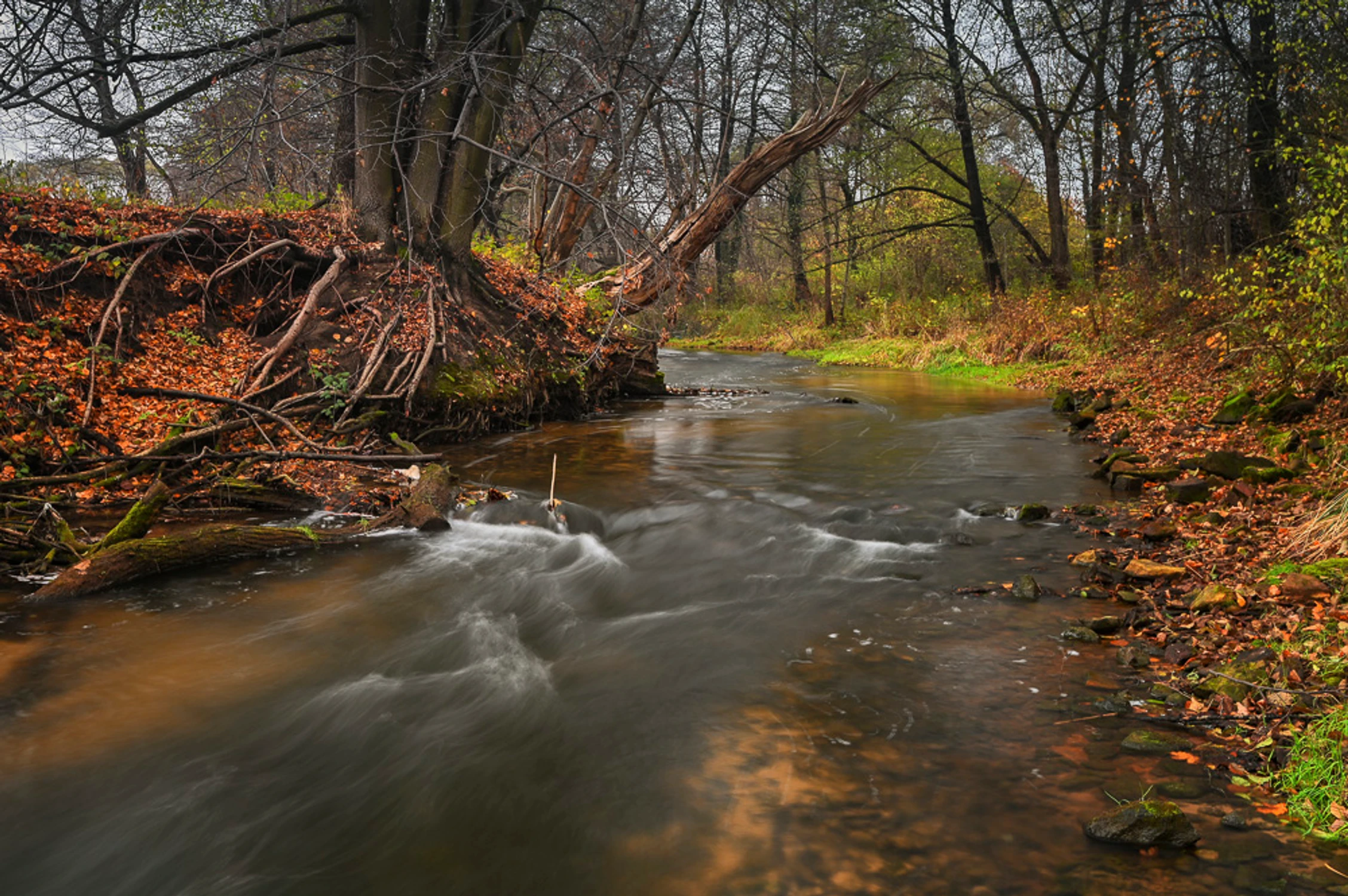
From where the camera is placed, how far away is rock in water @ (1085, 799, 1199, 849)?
Answer: 9.53 ft

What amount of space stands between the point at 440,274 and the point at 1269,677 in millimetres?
10860

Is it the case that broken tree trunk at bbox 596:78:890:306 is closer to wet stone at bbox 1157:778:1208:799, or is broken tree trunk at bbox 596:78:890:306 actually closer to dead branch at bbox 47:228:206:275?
dead branch at bbox 47:228:206:275

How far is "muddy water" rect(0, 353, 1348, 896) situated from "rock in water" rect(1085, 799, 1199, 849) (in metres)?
0.06

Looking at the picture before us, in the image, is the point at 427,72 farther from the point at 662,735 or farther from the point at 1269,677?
the point at 1269,677

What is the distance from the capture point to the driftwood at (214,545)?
5.64 metres

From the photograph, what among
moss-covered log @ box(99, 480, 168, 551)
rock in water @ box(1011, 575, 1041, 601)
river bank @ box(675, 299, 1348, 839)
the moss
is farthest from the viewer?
the moss

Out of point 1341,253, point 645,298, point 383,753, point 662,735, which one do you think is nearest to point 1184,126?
point 1341,253

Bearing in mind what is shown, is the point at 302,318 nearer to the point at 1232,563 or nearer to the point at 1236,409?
the point at 1232,563

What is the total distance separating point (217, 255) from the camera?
10.6 meters

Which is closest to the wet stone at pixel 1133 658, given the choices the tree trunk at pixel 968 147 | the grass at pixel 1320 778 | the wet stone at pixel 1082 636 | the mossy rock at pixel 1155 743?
the wet stone at pixel 1082 636

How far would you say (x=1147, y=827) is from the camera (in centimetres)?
293

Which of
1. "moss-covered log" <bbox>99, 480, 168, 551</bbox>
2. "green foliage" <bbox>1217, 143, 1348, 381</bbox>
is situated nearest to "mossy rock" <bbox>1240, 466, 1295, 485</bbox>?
"green foliage" <bbox>1217, 143, 1348, 381</bbox>

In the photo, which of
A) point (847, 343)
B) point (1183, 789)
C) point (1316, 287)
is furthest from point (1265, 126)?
point (847, 343)

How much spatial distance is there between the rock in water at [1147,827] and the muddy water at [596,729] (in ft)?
0.19
